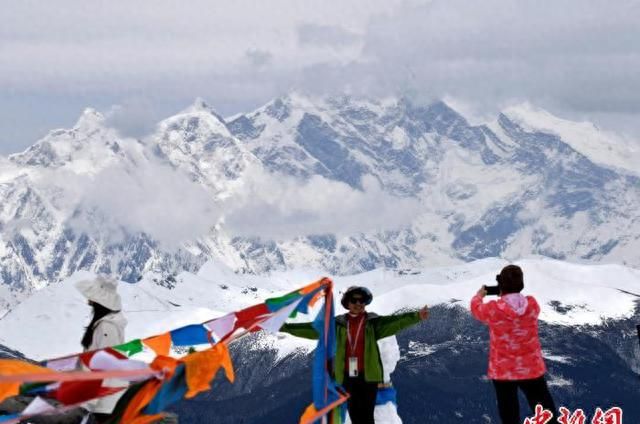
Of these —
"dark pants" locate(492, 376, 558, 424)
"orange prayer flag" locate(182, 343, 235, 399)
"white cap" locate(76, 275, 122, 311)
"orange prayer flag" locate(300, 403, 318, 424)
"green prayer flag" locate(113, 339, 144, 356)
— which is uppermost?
"white cap" locate(76, 275, 122, 311)

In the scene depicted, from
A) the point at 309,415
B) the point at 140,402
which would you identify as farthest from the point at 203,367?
the point at 309,415

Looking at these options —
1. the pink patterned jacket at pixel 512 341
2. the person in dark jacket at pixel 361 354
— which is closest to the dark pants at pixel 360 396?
the person in dark jacket at pixel 361 354

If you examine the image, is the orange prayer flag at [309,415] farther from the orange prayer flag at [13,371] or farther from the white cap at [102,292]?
the orange prayer flag at [13,371]

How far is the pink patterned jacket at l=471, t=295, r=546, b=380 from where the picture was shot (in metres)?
21.1

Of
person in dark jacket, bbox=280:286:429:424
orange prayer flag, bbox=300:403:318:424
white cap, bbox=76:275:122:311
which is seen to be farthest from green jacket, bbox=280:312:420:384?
white cap, bbox=76:275:122:311

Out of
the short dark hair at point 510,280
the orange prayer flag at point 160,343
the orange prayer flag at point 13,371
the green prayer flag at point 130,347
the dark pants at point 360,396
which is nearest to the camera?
the orange prayer flag at point 13,371

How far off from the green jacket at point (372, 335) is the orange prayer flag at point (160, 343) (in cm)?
317

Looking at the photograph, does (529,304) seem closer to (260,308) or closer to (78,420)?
(260,308)

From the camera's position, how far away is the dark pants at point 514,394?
21.0 m

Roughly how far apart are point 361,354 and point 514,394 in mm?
3019

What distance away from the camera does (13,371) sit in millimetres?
18250

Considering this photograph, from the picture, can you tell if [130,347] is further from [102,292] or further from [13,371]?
[13,371]

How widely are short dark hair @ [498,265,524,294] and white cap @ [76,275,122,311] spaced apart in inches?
275

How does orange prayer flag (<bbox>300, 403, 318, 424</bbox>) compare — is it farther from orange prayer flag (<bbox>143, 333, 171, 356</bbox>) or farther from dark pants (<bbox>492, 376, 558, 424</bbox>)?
dark pants (<bbox>492, 376, 558, 424</bbox>)
